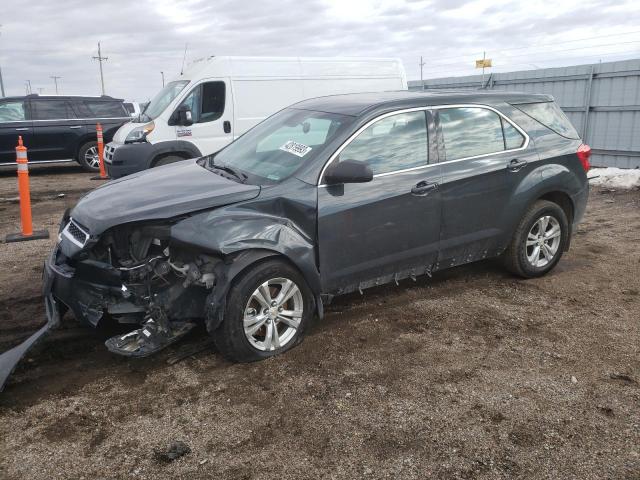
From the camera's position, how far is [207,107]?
971 centimetres

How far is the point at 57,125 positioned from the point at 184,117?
→ 5792 mm

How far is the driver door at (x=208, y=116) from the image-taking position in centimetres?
961

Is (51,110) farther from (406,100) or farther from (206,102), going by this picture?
(406,100)

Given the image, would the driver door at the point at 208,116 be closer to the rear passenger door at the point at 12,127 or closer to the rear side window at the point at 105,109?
the rear side window at the point at 105,109

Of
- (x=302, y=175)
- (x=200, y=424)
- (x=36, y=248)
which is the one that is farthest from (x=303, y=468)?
(x=36, y=248)

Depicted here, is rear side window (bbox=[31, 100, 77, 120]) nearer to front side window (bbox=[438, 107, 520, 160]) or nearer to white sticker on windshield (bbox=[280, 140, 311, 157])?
white sticker on windshield (bbox=[280, 140, 311, 157])

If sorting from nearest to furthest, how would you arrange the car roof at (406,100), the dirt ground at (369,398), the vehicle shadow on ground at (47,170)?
the dirt ground at (369,398) < the car roof at (406,100) < the vehicle shadow on ground at (47,170)

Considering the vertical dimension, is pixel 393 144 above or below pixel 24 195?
above

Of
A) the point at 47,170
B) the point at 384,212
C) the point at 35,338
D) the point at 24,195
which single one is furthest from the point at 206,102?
the point at 47,170

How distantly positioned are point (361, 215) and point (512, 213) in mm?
1660

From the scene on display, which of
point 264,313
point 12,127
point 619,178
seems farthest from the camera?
point 12,127

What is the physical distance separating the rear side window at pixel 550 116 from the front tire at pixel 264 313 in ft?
9.35

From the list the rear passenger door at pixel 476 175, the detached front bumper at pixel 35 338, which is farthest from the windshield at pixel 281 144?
the detached front bumper at pixel 35 338

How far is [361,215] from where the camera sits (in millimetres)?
4000
